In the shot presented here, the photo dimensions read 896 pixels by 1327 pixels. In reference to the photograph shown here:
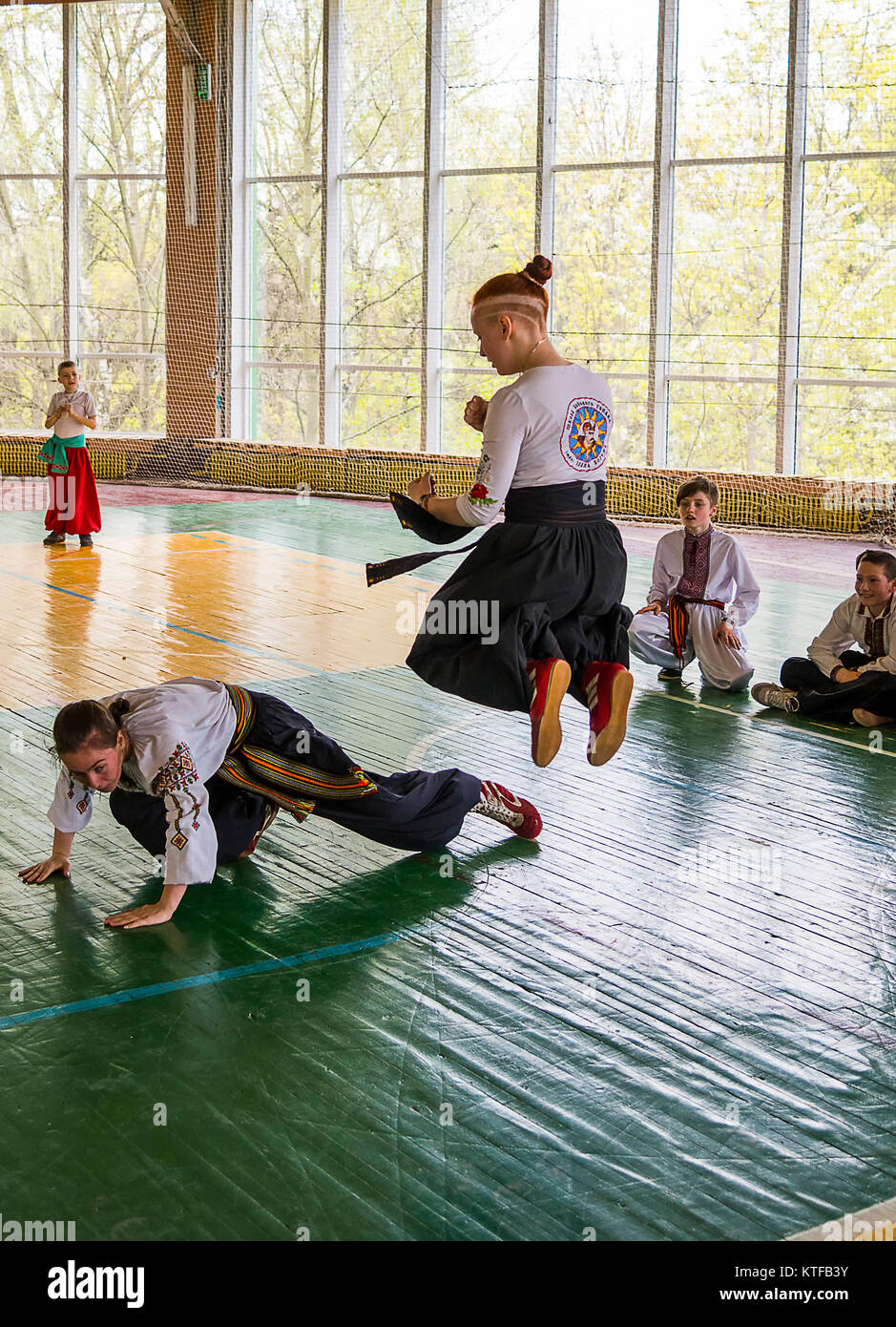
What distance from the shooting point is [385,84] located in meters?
15.8

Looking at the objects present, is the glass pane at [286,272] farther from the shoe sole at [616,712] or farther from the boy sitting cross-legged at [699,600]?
the shoe sole at [616,712]

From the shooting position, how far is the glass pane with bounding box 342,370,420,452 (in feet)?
52.9

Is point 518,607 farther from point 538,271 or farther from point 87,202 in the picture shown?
point 87,202

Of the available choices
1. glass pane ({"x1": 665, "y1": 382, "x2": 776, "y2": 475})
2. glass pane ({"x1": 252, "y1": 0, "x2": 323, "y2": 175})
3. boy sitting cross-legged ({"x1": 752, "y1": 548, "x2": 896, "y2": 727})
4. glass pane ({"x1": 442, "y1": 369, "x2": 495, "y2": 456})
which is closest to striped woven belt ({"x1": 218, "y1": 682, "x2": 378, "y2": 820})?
boy sitting cross-legged ({"x1": 752, "y1": 548, "x2": 896, "y2": 727})

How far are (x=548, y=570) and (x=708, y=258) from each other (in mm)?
11140

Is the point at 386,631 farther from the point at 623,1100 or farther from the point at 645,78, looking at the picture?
the point at 645,78

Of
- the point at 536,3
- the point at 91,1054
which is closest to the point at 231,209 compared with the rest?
the point at 536,3

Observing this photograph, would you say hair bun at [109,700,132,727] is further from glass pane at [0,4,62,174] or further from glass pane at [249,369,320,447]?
glass pane at [0,4,62,174]

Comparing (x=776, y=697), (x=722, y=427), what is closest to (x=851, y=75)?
(x=722, y=427)

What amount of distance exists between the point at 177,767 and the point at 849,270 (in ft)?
37.8

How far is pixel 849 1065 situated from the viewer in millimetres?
3209

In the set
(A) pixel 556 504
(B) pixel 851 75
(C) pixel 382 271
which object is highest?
(B) pixel 851 75

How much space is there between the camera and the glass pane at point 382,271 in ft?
52.3

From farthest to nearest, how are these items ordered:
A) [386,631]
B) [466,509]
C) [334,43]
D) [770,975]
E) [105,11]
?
[105,11], [334,43], [386,631], [466,509], [770,975]
